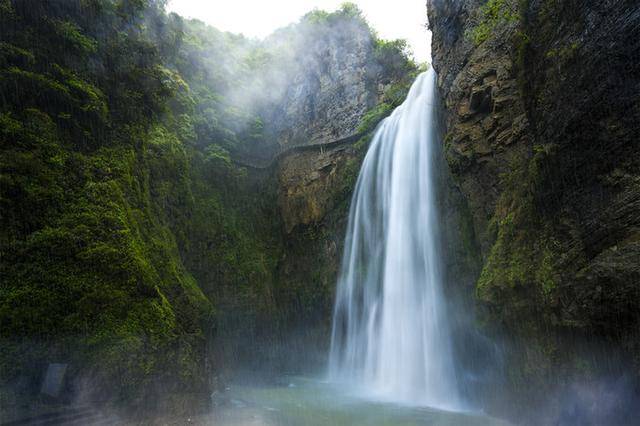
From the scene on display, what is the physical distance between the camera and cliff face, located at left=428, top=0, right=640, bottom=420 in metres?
4.90

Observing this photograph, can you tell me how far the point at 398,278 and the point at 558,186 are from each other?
651 centimetres

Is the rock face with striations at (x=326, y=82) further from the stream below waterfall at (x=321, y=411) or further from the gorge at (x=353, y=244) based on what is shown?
the stream below waterfall at (x=321, y=411)

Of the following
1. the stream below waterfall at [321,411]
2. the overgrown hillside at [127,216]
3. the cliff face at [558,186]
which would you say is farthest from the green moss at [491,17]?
the stream below waterfall at [321,411]

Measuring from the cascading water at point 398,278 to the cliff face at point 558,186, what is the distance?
2.64 meters

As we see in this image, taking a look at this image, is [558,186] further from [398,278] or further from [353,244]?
[353,244]

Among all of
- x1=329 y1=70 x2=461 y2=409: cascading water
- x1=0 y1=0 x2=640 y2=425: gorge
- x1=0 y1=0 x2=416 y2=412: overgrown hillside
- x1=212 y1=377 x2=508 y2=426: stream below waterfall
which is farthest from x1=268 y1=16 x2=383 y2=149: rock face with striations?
x1=212 y1=377 x2=508 y2=426: stream below waterfall

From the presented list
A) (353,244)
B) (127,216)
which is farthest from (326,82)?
(127,216)

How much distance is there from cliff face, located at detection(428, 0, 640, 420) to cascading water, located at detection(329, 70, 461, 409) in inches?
104

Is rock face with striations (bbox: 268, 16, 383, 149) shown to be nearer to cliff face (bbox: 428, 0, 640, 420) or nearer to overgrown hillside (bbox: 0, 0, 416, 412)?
overgrown hillside (bbox: 0, 0, 416, 412)

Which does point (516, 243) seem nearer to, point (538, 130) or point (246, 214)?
point (538, 130)

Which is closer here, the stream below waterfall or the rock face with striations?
the stream below waterfall

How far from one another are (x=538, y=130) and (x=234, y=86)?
1630cm

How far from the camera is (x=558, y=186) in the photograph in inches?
236

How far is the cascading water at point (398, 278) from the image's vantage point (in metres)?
10.2
